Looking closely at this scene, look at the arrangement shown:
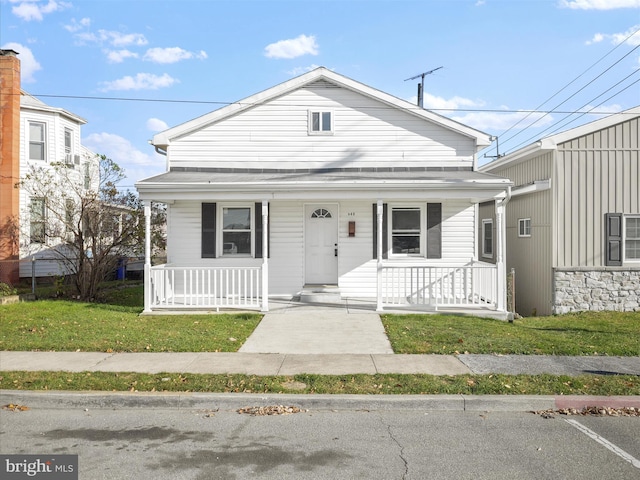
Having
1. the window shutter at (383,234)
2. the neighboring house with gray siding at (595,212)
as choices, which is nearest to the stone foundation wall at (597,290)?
the neighboring house with gray siding at (595,212)

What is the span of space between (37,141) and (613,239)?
1982 centimetres

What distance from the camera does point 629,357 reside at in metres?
8.09

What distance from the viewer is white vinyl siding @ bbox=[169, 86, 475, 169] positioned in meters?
14.1

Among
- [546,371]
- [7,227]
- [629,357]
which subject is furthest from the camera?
[7,227]

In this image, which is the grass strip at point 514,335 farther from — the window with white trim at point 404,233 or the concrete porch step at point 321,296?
the window with white trim at point 404,233

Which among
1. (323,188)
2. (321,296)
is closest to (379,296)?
(321,296)

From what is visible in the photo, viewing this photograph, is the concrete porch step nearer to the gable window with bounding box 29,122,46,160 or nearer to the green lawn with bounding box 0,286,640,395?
the green lawn with bounding box 0,286,640,395

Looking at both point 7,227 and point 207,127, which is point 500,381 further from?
point 7,227

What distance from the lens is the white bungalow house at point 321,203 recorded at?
13797 mm

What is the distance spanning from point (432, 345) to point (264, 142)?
786cm

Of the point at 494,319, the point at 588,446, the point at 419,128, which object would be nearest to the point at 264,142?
the point at 419,128

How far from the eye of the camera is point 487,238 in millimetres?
17594

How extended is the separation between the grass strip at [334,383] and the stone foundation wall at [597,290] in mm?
6828

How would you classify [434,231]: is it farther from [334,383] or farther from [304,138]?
[334,383]
